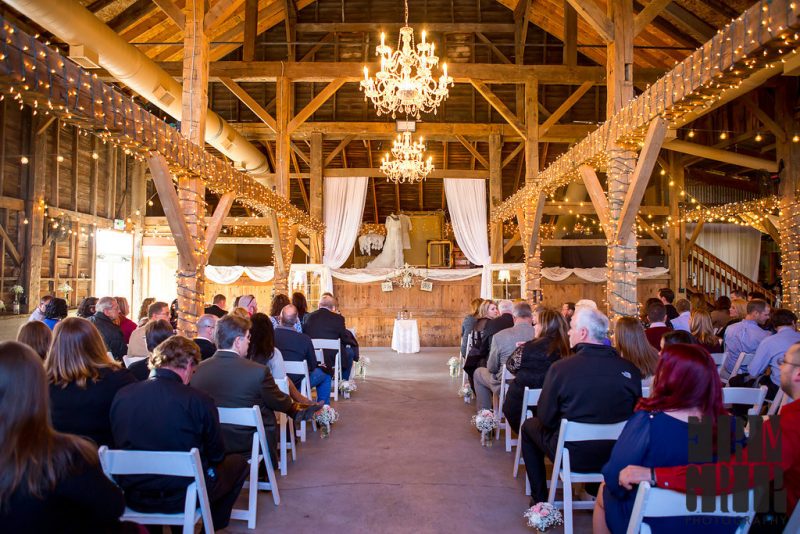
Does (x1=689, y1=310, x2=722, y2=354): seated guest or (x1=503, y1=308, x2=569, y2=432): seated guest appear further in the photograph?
(x1=689, y1=310, x2=722, y2=354): seated guest

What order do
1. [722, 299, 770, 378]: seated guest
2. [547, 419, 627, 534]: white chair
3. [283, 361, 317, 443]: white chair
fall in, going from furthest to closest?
1. [722, 299, 770, 378]: seated guest
2. [283, 361, 317, 443]: white chair
3. [547, 419, 627, 534]: white chair

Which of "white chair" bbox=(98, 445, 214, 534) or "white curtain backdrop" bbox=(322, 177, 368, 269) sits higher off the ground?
"white curtain backdrop" bbox=(322, 177, 368, 269)

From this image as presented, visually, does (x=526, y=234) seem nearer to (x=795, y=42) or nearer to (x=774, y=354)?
(x=774, y=354)

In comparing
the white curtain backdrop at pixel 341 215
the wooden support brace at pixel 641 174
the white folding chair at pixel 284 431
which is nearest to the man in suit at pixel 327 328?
the white folding chair at pixel 284 431

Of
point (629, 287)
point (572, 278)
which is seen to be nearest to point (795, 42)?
point (629, 287)

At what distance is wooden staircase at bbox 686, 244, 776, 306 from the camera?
14.3 metres

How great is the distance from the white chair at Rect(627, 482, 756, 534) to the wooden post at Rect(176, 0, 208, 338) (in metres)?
5.34

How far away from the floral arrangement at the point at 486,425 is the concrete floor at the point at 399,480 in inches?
4.3

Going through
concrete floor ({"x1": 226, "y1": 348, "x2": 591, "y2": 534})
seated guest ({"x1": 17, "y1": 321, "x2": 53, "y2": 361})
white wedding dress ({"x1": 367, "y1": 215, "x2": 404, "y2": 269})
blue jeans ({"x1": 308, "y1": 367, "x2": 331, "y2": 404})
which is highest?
white wedding dress ({"x1": 367, "y1": 215, "x2": 404, "y2": 269})

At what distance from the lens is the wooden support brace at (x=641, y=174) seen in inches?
192

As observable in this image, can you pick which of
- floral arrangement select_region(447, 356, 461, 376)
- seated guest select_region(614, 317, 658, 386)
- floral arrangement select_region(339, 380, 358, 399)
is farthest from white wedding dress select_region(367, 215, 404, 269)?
seated guest select_region(614, 317, 658, 386)

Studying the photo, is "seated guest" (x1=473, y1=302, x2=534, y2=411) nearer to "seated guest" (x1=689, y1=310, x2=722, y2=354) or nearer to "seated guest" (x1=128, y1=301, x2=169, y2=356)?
"seated guest" (x1=689, y1=310, x2=722, y2=354)

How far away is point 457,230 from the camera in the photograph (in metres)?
13.5

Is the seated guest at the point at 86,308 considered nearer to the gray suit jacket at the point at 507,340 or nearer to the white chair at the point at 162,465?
the white chair at the point at 162,465
